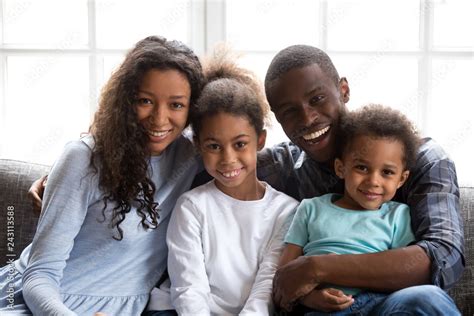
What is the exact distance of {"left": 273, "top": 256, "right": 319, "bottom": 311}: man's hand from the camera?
1.76 m

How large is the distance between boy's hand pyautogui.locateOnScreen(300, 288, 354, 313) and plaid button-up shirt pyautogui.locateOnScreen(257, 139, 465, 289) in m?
0.23

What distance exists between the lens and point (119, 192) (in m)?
1.92

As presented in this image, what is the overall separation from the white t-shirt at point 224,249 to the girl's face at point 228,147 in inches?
3.3

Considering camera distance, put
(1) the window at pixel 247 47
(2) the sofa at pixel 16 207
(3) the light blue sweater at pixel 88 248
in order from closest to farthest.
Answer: (3) the light blue sweater at pixel 88 248 < (2) the sofa at pixel 16 207 < (1) the window at pixel 247 47

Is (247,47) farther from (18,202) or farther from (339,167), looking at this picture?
(18,202)

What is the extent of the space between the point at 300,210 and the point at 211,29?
1.01 metres

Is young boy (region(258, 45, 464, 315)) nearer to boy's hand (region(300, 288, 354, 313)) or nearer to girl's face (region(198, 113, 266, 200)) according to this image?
boy's hand (region(300, 288, 354, 313))

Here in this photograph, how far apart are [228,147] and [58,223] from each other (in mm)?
492

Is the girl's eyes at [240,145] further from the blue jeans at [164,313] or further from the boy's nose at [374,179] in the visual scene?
the blue jeans at [164,313]

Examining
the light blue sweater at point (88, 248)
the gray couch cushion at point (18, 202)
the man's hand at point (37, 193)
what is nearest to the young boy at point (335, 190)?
the light blue sweater at point (88, 248)

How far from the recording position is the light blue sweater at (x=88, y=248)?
1.83m

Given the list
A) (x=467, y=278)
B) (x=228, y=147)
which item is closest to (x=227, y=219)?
(x=228, y=147)

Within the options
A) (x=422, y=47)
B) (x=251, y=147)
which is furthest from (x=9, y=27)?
(x=422, y=47)

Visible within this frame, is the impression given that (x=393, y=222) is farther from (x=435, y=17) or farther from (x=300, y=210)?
(x=435, y=17)
